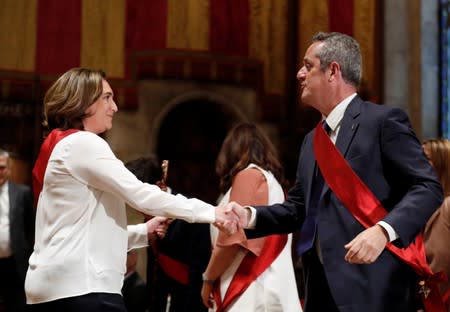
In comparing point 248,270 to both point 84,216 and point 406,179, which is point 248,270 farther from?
point 406,179

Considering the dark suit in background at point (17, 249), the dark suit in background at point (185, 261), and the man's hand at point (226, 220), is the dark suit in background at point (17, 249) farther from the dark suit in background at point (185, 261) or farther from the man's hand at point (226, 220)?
the man's hand at point (226, 220)

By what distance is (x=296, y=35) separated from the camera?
311 inches

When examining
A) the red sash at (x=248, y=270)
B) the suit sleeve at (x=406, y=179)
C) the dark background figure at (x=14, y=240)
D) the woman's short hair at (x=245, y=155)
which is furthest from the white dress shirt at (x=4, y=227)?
the suit sleeve at (x=406, y=179)

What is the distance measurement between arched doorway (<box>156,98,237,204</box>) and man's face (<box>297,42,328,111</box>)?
15.4 feet

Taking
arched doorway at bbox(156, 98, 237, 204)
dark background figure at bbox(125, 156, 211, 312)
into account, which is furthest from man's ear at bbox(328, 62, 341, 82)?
arched doorway at bbox(156, 98, 237, 204)

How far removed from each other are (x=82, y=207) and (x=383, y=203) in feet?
3.30

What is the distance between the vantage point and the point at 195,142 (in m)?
7.85

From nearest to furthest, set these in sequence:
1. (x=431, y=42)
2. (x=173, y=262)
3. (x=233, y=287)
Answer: (x=233, y=287) < (x=173, y=262) < (x=431, y=42)

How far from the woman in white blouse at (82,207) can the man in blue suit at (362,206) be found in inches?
15.7

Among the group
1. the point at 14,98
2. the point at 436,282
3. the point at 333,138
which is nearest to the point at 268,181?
the point at 333,138

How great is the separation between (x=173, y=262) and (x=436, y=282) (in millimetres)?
1988

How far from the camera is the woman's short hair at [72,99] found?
295cm

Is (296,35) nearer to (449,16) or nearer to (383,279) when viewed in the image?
(449,16)

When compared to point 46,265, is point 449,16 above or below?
above
